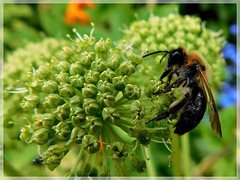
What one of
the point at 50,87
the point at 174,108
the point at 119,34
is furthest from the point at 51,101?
the point at 119,34

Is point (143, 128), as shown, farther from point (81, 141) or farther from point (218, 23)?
point (218, 23)

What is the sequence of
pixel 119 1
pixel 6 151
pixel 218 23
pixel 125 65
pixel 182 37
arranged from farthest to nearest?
pixel 218 23 → pixel 119 1 → pixel 6 151 → pixel 182 37 → pixel 125 65

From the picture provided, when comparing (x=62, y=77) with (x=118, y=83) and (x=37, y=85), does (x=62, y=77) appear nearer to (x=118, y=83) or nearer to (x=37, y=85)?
(x=37, y=85)

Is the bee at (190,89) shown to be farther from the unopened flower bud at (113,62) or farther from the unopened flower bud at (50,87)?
the unopened flower bud at (50,87)

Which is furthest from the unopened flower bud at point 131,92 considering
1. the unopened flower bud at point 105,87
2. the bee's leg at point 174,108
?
the bee's leg at point 174,108

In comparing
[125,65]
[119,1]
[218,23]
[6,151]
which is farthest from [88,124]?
[218,23]

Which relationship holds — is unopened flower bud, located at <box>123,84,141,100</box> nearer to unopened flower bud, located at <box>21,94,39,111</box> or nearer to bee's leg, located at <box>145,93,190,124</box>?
bee's leg, located at <box>145,93,190,124</box>

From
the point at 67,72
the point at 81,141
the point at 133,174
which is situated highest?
the point at 67,72
